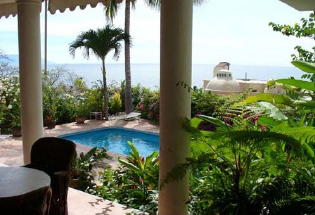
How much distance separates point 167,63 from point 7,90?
7316 mm

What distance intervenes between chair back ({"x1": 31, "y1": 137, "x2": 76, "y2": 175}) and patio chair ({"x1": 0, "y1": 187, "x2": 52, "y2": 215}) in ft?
3.18

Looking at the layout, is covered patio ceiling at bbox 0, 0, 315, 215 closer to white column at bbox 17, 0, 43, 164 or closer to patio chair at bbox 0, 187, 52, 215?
patio chair at bbox 0, 187, 52, 215

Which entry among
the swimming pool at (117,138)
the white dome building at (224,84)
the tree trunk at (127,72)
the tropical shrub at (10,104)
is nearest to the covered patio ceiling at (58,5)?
the tropical shrub at (10,104)

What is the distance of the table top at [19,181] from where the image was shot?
2629mm

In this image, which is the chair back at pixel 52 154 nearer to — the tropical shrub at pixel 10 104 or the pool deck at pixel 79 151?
the pool deck at pixel 79 151

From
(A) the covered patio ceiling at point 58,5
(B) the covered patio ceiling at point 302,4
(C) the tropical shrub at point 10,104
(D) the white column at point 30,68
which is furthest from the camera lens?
(C) the tropical shrub at point 10,104

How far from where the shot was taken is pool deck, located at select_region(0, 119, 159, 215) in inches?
148

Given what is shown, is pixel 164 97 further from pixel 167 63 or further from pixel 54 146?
pixel 54 146

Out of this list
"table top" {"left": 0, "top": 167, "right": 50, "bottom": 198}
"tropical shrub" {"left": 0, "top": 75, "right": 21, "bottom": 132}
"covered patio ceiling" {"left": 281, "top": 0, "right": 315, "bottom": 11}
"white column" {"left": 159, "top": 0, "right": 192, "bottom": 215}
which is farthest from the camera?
"tropical shrub" {"left": 0, "top": 75, "right": 21, "bottom": 132}

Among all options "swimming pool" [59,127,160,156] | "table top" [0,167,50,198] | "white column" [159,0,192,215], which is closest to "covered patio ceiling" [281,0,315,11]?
"white column" [159,0,192,215]

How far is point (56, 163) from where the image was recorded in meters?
3.48

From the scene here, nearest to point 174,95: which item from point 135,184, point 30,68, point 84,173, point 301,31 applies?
point 301,31

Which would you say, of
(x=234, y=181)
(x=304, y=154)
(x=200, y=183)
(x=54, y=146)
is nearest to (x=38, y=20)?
(x=54, y=146)

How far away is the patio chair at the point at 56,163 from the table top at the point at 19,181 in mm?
242
